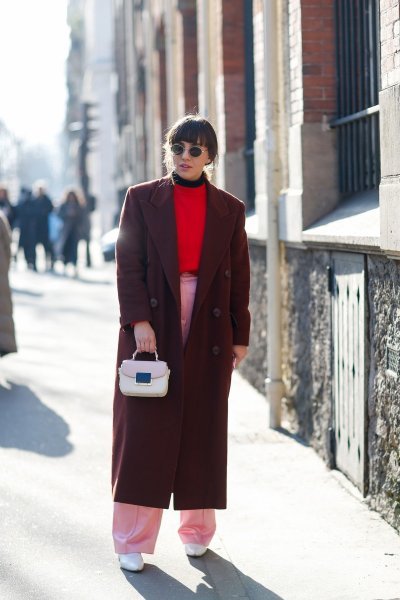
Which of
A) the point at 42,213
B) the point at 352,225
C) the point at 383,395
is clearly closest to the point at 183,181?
the point at 383,395

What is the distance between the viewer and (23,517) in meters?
5.82

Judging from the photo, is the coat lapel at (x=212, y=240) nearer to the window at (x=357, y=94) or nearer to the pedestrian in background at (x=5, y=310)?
the window at (x=357, y=94)

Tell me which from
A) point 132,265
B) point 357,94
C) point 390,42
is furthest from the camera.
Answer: point 357,94

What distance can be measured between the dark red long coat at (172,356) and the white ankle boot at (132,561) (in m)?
0.25

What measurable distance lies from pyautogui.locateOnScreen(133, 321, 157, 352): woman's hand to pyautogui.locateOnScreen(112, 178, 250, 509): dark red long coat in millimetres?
31

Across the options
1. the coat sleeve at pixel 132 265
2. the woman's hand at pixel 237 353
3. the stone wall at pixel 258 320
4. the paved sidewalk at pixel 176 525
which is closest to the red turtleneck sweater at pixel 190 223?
the coat sleeve at pixel 132 265

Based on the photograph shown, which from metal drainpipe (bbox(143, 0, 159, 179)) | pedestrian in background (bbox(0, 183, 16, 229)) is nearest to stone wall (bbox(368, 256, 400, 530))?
metal drainpipe (bbox(143, 0, 159, 179))

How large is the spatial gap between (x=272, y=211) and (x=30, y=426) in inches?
87.3

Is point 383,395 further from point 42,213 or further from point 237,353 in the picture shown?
point 42,213

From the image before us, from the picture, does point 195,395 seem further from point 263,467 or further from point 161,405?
point 263,467

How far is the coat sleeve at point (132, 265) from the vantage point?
15.8ft

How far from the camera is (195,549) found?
5203 millimetres

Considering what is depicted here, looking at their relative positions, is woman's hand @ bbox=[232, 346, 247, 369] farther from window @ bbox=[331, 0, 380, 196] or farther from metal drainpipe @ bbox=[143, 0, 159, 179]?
metal drainpipe @ bbox=[143, 0, 159, 179]

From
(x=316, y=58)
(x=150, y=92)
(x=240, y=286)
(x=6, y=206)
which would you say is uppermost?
(x=150, y=92)
